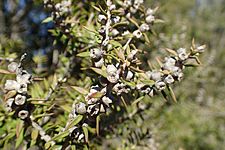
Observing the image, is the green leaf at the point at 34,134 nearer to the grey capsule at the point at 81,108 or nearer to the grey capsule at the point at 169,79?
the grey capsule at the point at 81,108

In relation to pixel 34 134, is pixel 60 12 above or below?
above

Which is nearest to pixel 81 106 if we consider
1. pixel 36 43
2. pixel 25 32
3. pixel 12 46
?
pixel 12 46

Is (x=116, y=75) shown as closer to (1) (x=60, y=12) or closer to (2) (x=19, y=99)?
(2) (x=19, y=99)

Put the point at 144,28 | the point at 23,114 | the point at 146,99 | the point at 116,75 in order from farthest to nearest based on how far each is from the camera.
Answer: the point at 146,99 → the point at 144,28 → the point at 23,114 → the point at 116,75

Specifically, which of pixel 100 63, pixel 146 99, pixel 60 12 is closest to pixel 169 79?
pixel 100 63

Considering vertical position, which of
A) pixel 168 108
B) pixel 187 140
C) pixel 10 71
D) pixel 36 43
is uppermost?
pixel 36 43

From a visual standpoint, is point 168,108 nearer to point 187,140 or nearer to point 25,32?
point 187,140

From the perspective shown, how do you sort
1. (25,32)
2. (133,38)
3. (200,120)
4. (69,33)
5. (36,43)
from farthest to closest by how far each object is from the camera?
(200,120) < (25,32) < (36,43) < (69,33) < (133,38)

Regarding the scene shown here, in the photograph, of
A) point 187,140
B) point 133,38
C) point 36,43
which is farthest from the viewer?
point 187,140

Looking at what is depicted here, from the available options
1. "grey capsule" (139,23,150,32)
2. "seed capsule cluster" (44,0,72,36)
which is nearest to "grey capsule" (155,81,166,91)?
"grey capsule" (139,23,150,32)

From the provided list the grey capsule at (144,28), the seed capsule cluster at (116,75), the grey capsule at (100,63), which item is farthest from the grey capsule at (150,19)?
the grey capsule at (100,63)

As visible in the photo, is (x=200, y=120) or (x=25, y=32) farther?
(x=200, y=120)
